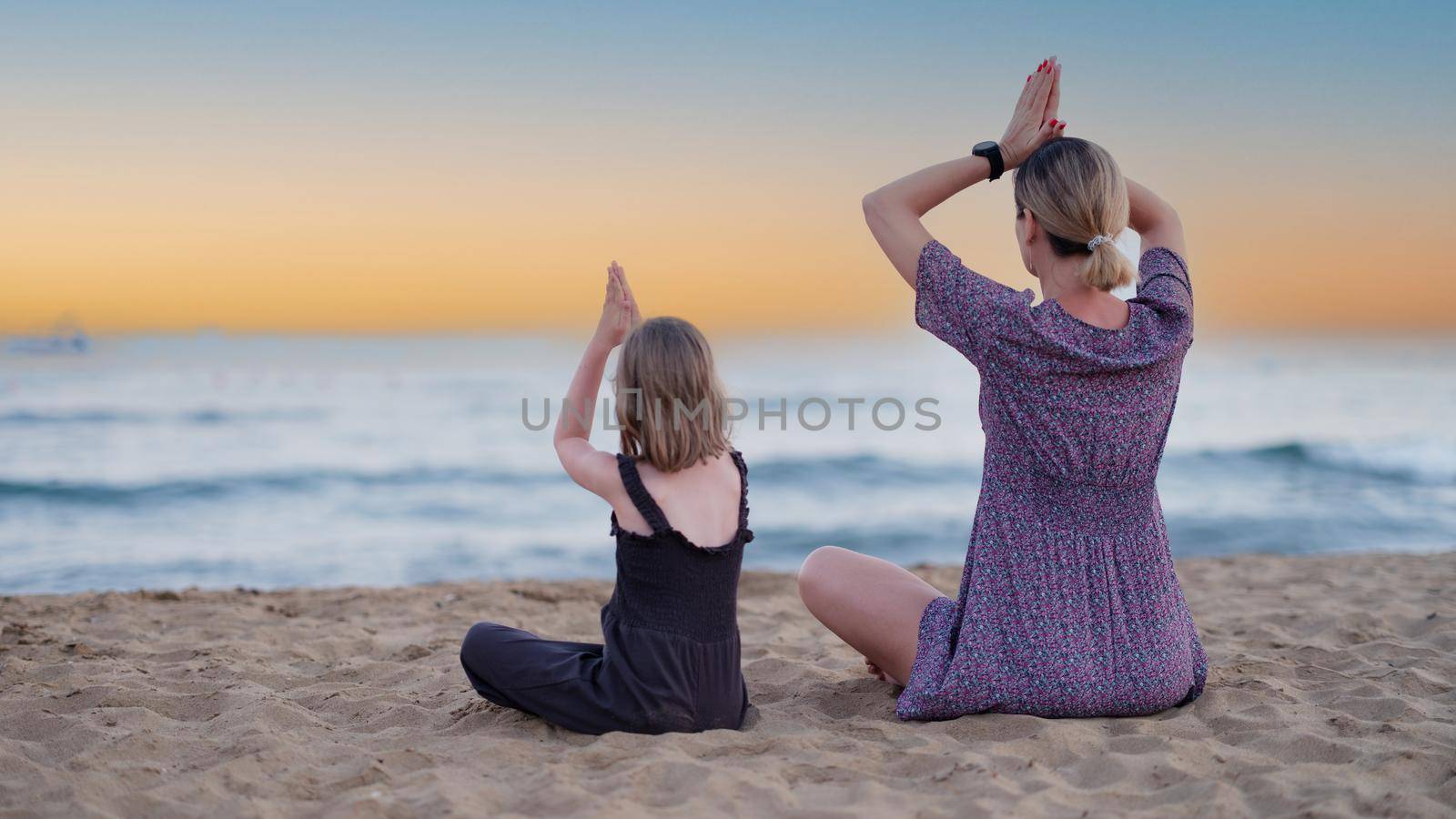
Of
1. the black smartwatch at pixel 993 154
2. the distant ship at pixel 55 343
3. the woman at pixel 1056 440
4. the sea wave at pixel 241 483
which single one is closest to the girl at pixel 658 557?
the woman at pixel 1056 440

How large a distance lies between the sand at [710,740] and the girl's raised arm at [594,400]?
722mm

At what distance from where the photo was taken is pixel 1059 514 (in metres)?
2.78

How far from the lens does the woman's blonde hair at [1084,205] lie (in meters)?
2.67

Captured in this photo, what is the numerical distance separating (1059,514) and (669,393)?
1.11m

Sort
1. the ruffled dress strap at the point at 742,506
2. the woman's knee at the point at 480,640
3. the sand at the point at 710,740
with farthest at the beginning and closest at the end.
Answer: the woman's knee at the point at 480,640, the ruffled dress strap at the point at 742,506, the sand at the point at 710,740

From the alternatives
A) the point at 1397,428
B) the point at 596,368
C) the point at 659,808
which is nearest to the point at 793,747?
the point at 659,808

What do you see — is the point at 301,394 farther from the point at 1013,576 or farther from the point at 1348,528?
the point at 1013,576

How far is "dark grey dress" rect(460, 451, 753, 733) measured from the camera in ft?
9.16

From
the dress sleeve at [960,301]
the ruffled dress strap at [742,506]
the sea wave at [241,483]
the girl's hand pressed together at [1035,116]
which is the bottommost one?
the sea wave at [241,483]

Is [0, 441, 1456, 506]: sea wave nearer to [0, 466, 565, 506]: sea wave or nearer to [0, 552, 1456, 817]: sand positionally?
[0, 466, 565, 506]: sea wave

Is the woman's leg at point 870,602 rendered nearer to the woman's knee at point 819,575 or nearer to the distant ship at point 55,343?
the woman's knee at point 819,575

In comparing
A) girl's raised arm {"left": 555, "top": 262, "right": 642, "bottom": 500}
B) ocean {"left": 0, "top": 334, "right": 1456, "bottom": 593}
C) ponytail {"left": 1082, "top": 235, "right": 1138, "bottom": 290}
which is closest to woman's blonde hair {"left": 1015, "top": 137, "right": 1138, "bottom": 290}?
ponytail {"left": 1082, "top": 235, "right": 1138, "bottom": 290}

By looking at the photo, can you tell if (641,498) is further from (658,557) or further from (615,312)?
(615,312)

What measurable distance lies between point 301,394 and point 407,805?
1857 cm
